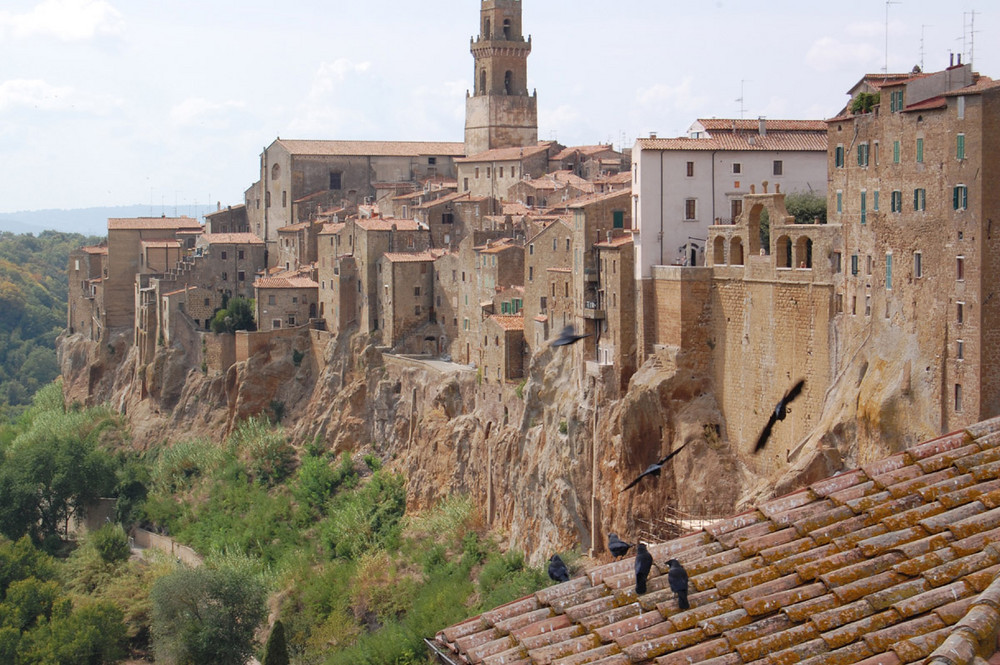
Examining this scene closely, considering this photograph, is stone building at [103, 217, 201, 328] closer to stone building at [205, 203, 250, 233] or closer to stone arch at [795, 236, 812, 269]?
stone building at [205, 203, 250, 233]

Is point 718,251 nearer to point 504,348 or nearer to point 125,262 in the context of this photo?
point 504,348

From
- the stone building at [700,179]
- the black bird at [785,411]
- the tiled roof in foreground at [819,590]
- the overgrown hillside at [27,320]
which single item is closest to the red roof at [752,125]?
the stone building at [700,179]

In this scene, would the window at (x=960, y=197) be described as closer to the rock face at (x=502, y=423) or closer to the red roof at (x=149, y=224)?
the rock face at (x=502, y=423)

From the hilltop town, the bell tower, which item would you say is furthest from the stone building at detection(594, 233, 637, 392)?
the bell tower

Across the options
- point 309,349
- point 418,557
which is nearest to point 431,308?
point 309,349

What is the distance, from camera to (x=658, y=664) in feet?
35.0

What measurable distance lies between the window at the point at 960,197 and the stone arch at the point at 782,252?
712 cm

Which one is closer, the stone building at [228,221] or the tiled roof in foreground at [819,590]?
the tiled roof in foreground at [819,590]

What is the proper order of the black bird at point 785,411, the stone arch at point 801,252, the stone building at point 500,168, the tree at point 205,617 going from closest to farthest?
1. the black bird at point 785,411
2. the stone arch at point 801,252
3. the tree at point 205,617
4. the stone building at point 500,168

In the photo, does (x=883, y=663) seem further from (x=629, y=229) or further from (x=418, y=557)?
(x=418, y=557)

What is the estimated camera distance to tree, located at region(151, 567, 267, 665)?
4944cm

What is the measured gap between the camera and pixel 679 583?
440 inches

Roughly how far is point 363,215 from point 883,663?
6047 centimetres

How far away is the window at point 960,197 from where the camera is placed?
2878cm
